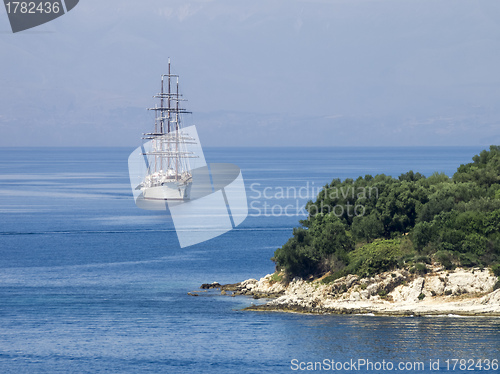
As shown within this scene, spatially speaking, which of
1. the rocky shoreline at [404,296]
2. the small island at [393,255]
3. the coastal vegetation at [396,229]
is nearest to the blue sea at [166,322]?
the rocky shoreline at [404,296]

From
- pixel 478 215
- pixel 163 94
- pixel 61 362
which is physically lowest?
pixel 61 362

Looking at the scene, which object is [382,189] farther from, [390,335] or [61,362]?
[61,362]

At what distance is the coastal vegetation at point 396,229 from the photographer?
58.5 m

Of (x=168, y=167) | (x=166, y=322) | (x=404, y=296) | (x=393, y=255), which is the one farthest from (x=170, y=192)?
(x=404, y=296)

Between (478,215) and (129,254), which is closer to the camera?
Result: (478,215)

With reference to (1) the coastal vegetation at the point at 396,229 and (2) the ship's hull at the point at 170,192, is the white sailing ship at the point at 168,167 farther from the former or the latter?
(1) the coastal vegetation at the point at 396,229

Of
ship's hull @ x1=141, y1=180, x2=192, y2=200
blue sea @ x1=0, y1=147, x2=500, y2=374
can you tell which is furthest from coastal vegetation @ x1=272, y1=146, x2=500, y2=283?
ship's hull @ x1=141, y1=180, x2=192, y2=200

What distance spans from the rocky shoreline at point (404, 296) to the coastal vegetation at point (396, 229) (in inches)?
34.4

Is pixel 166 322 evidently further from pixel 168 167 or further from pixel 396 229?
pixel 168 167

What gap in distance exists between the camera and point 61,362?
46969mm

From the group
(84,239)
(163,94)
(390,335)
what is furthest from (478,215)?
(163,94)

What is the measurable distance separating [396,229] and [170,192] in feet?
307

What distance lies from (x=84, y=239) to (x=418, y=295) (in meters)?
51.8

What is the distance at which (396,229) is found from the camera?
218 feet
